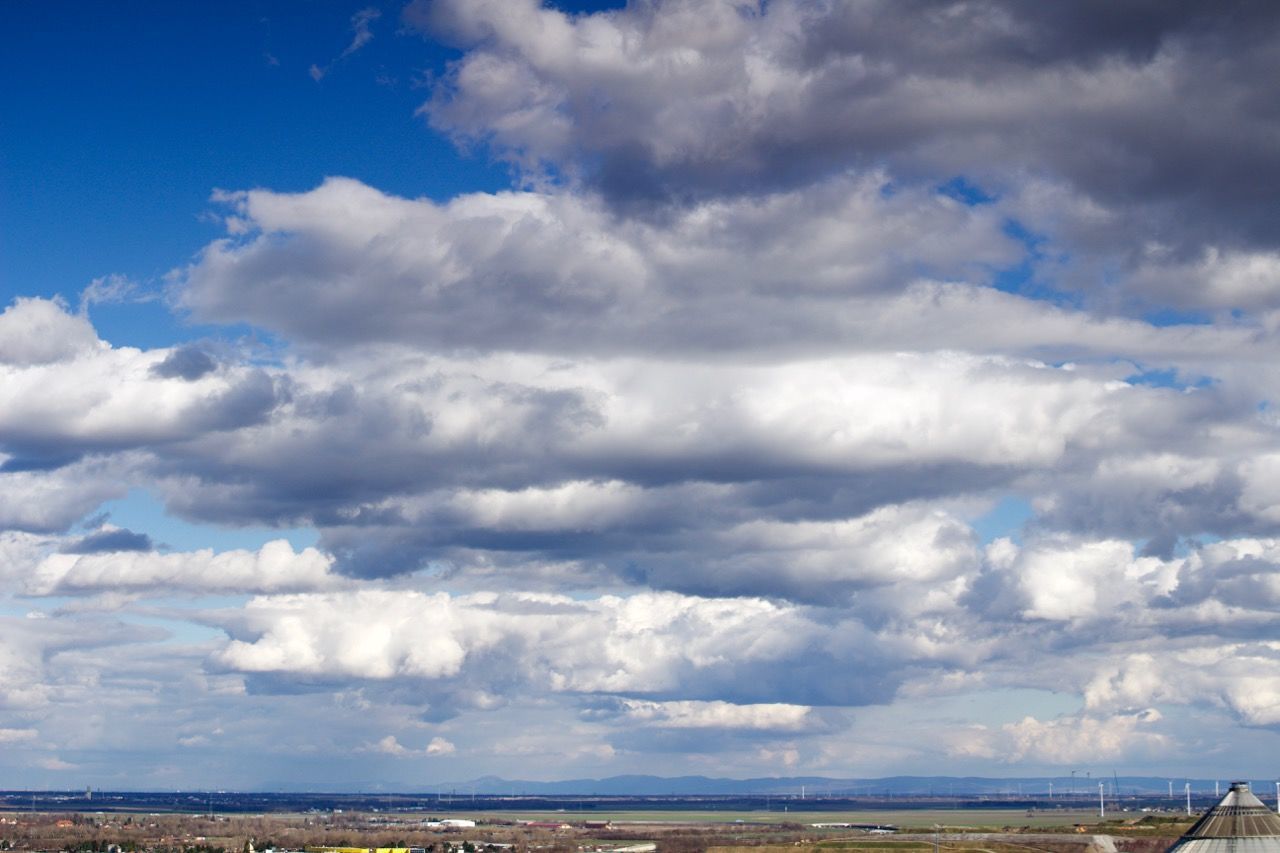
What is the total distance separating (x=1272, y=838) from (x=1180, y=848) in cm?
988

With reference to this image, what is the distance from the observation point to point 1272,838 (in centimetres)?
17388

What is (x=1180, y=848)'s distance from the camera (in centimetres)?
17662

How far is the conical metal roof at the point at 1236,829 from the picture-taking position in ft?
567

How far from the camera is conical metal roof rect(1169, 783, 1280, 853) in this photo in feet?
567

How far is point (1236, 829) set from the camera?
176375 millimetres
